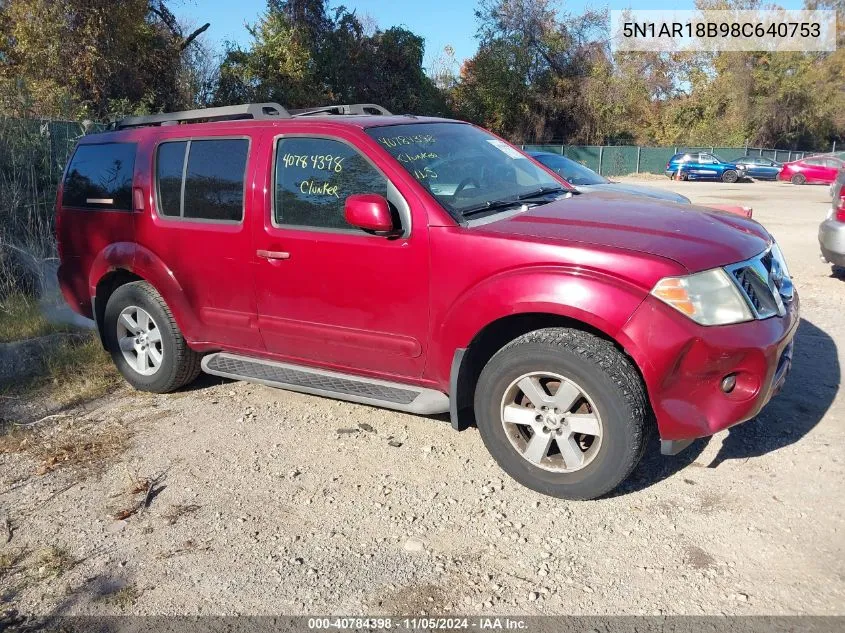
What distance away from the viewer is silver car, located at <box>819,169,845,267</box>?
7504 millimetres

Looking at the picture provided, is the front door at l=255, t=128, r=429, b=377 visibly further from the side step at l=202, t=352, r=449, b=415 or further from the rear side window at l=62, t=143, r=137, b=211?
the rear side window at l=62, t=143, r=137, b=211

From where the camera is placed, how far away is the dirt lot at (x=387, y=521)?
294cm

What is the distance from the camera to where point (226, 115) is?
4.81 meters

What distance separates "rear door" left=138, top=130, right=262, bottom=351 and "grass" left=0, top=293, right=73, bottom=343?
86.8 inches

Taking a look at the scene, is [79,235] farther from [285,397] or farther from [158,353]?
[285,397]

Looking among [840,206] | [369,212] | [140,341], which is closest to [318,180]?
[369,212]

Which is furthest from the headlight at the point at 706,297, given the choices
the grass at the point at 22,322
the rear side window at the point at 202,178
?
the grass at the point at 22,322

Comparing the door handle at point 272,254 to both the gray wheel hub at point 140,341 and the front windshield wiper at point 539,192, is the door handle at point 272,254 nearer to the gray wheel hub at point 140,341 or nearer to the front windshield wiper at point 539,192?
the gray wheel hub at point 140,341

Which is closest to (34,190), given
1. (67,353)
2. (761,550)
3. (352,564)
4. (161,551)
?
(67,353)

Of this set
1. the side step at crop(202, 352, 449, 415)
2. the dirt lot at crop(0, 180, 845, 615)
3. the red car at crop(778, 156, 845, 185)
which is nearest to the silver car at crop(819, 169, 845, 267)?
the dirt lot at crop(0, 180, 845, 615)

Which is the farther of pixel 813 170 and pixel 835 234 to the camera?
pixel 813 170

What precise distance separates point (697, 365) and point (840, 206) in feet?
18.6

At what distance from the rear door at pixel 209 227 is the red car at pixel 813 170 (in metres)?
28.6

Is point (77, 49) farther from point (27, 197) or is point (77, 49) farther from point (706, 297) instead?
point (706, 297)
